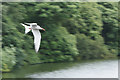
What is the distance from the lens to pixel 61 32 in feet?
43.5

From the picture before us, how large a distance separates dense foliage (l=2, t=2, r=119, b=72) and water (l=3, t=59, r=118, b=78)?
0.38m

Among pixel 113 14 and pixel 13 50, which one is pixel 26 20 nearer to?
pixel 13 50

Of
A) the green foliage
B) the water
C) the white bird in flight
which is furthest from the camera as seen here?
the water

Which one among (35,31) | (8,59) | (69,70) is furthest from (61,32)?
(35,31)

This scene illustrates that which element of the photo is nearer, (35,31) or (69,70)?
(35,31)

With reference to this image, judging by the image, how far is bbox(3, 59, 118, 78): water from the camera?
1039 cm

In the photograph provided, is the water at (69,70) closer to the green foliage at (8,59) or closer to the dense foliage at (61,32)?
the green foliage at (8,59)

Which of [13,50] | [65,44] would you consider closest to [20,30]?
[13,50]

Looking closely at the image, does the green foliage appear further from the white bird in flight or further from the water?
the white bird in flight

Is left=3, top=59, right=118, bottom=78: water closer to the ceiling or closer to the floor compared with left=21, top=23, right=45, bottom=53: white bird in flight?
closer to the floor

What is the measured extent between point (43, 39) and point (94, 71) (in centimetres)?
291

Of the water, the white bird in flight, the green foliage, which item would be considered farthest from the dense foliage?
the white bird in flight

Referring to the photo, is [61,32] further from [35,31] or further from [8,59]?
[35,31]

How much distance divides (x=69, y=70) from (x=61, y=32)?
95.9 inches
